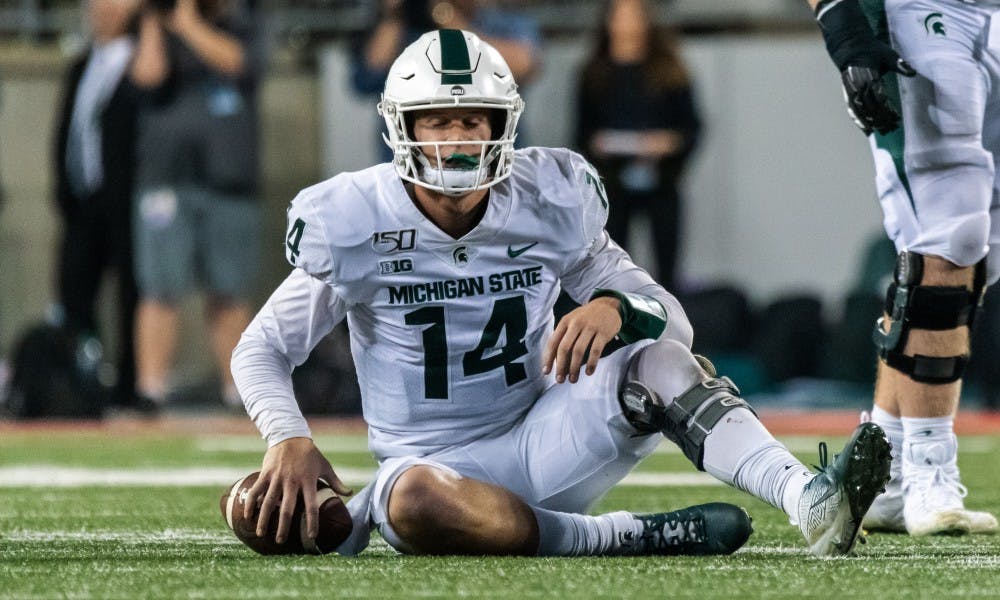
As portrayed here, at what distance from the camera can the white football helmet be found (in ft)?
9.87

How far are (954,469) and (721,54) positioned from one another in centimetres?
560

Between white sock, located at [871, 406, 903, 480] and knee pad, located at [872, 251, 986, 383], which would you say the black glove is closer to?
knee pad, located at [872, 251, 986, 383]

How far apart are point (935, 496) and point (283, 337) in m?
1.31

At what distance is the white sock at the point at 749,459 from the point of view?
2.81 meters

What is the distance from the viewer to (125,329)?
773 centimetres

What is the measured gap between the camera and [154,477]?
16.5 ft

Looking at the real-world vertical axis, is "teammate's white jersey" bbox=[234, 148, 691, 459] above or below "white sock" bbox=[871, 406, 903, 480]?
above

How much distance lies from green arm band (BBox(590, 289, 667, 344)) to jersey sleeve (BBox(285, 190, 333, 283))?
457 millimetres

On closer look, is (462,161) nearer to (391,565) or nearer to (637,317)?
(637,317)

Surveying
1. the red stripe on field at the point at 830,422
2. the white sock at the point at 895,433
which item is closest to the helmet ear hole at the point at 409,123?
the white sock at the point at 895,433

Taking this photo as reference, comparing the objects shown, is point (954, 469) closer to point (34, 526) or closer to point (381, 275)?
point (381, 275)

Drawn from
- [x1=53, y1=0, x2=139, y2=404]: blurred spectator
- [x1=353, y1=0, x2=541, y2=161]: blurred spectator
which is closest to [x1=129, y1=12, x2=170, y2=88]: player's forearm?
[x1=53, y1=0, x2=139, y2=404]: blurred spectator

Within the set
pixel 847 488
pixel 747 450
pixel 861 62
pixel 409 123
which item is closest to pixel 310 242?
pixel 409 123

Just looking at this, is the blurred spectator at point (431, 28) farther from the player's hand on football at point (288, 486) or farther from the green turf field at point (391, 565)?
the player's hand on football at point (288, 486)
